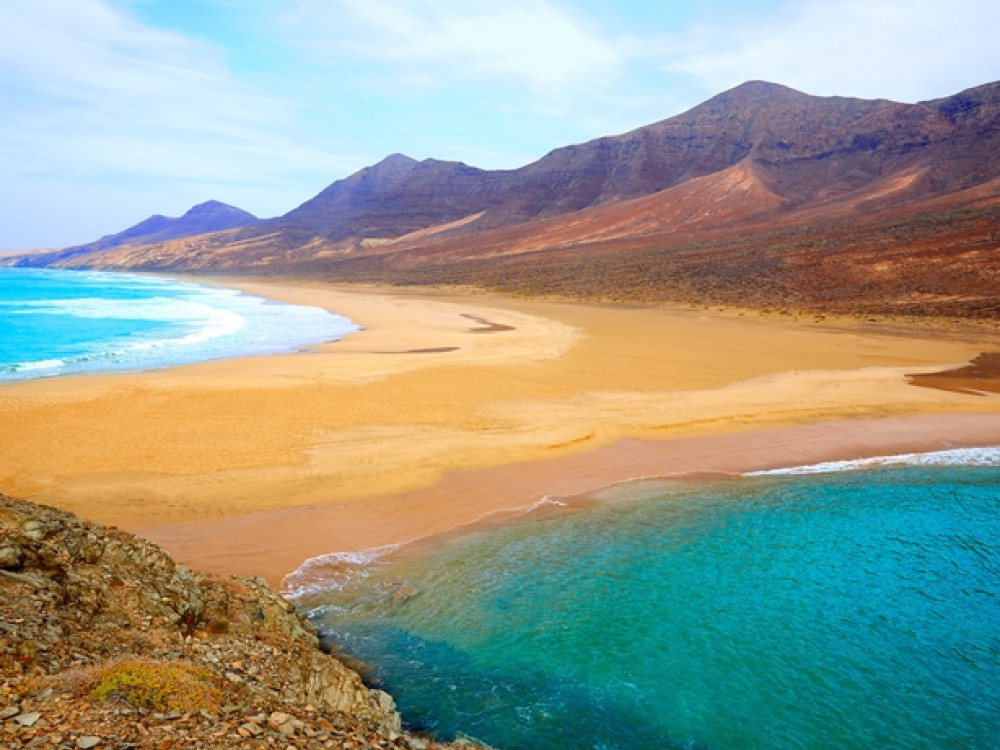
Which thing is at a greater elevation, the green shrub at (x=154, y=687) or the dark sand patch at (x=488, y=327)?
the dark sand patch at (x=488, y=327)

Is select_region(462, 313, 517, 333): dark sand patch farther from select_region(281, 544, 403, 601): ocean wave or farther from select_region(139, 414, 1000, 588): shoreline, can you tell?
select_region(281, 544, 403, 601): ocean wave

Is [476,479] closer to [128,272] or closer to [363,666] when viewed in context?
[363,666]

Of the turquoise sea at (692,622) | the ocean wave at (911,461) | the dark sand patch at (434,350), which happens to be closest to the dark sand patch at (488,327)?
the dark sand patch at (434,350)

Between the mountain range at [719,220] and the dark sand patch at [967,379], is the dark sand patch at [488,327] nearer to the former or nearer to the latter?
the mountain range at [719,220]

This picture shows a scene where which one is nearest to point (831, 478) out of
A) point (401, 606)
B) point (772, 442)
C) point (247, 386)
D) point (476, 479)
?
point (772, 442)

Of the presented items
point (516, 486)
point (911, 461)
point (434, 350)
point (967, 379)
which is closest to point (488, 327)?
point (434, 350)

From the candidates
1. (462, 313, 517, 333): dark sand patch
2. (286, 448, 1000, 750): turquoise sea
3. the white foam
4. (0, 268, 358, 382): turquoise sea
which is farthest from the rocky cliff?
(462, 313, 517, 333): dark sand patch
